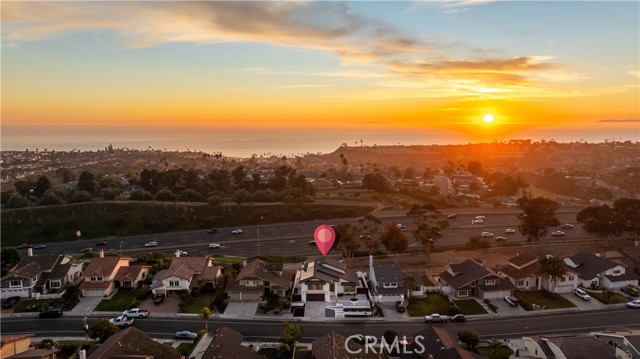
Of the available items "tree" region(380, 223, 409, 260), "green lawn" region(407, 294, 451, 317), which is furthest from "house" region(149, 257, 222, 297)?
"tree" region(380, 223, 409, 260)

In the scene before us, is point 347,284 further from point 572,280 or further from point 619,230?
point 619,230

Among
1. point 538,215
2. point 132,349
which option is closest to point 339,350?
point 132,349

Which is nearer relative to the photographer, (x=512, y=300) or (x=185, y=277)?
(x=512, y=300)

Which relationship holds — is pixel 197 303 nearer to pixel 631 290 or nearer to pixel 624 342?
pixel 624 342

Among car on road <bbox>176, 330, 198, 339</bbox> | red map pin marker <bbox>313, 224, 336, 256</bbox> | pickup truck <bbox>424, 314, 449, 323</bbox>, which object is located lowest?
car on road <bbox>176, 330, 198, 339</bbox>

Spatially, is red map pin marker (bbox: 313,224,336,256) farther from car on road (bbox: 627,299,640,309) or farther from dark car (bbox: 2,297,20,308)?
dark car (bbox: 2,297,20,308)

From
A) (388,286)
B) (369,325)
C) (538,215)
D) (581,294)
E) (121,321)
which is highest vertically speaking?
(538,215)

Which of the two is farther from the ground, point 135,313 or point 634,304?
point 634,304

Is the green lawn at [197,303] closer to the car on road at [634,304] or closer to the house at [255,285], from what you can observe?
the house at [255,285]
